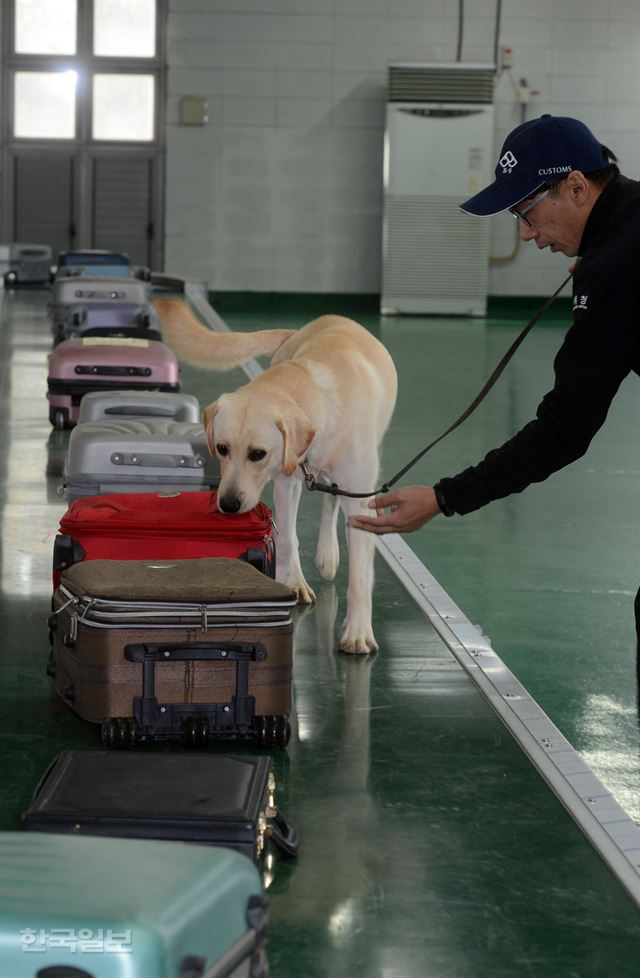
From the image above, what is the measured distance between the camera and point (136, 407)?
5.64 meters

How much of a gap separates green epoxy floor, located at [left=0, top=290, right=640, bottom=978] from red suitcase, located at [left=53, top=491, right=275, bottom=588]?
13.9 inches

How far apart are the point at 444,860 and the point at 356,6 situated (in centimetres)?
1577

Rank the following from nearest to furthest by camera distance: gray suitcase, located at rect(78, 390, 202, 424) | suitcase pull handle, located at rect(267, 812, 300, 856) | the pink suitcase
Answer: suitcase pull handle, located at rect(267, 812, 300, 856)
gray suitcase, located at rect(78, 390, 202, 424)
the pink suitcase

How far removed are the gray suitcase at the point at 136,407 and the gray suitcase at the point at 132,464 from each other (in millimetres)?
854

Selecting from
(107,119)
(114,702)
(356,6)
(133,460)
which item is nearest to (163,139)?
(107,119)

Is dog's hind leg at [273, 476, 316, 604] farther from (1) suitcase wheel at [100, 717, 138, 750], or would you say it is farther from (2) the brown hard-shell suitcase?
(1) suitcase wheel at [100, 717, 138, 750]

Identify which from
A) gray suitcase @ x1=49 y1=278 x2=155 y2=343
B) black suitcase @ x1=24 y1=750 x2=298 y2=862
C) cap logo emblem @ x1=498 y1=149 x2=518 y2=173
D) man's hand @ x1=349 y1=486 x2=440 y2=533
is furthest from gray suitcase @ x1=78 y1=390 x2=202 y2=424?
gray suitcase @ x1=49 y1=278 x2=155 y2=343

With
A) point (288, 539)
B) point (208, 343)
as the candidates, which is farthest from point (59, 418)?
point (288, 539)

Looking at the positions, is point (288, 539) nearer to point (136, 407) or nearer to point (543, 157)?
point (136, 407)

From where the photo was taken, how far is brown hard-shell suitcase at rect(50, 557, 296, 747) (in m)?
3.11

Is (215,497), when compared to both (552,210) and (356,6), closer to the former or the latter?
(552,210)

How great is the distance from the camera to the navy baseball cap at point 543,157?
7.54 feet

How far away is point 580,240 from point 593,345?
0.20m

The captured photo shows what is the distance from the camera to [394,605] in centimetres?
449
